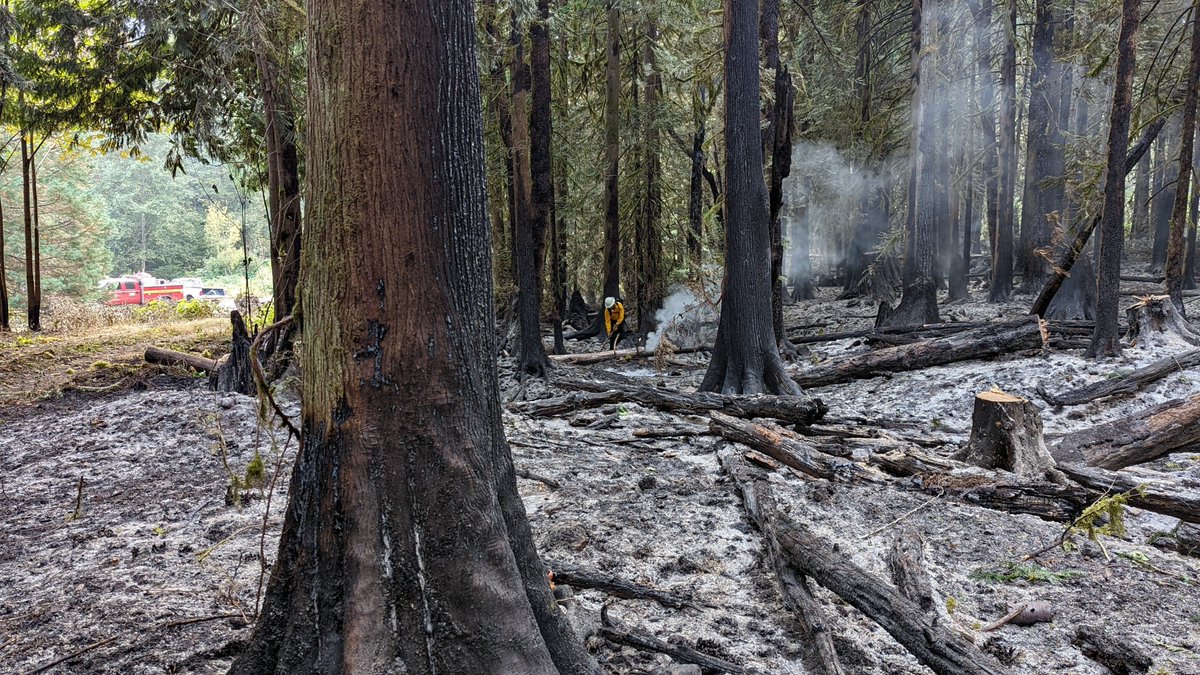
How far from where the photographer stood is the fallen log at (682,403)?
8.07 m

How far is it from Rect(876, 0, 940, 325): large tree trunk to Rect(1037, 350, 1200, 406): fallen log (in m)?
6.14

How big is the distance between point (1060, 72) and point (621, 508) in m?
19.1

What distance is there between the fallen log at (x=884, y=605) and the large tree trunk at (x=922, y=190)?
11162 millimetres

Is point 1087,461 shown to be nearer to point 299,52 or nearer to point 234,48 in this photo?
point 234,48

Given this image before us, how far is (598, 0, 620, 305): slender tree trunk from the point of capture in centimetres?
1623

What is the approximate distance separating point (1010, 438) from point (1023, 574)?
204 centimetres

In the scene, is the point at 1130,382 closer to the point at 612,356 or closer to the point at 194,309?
the point at 612,356

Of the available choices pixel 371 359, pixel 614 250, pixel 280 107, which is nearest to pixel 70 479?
pixel 371 359

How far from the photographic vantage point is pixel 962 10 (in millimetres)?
18609

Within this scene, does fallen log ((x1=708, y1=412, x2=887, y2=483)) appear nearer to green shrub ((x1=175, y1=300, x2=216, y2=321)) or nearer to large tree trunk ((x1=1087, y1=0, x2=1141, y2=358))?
large tree trunk ((x1=1087, y1=0, x2=1141, y2=358))

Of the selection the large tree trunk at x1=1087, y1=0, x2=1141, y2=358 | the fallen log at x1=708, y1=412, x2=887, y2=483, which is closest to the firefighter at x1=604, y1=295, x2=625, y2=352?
the fallen log at x1=708, y1=412, x2=887, y2=483

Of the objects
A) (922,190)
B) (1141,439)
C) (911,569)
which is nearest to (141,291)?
(922,190)

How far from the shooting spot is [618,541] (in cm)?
491

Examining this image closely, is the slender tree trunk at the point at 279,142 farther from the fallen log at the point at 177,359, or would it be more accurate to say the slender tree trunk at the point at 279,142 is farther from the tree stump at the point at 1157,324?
the tree stump at the point at 1157,324
